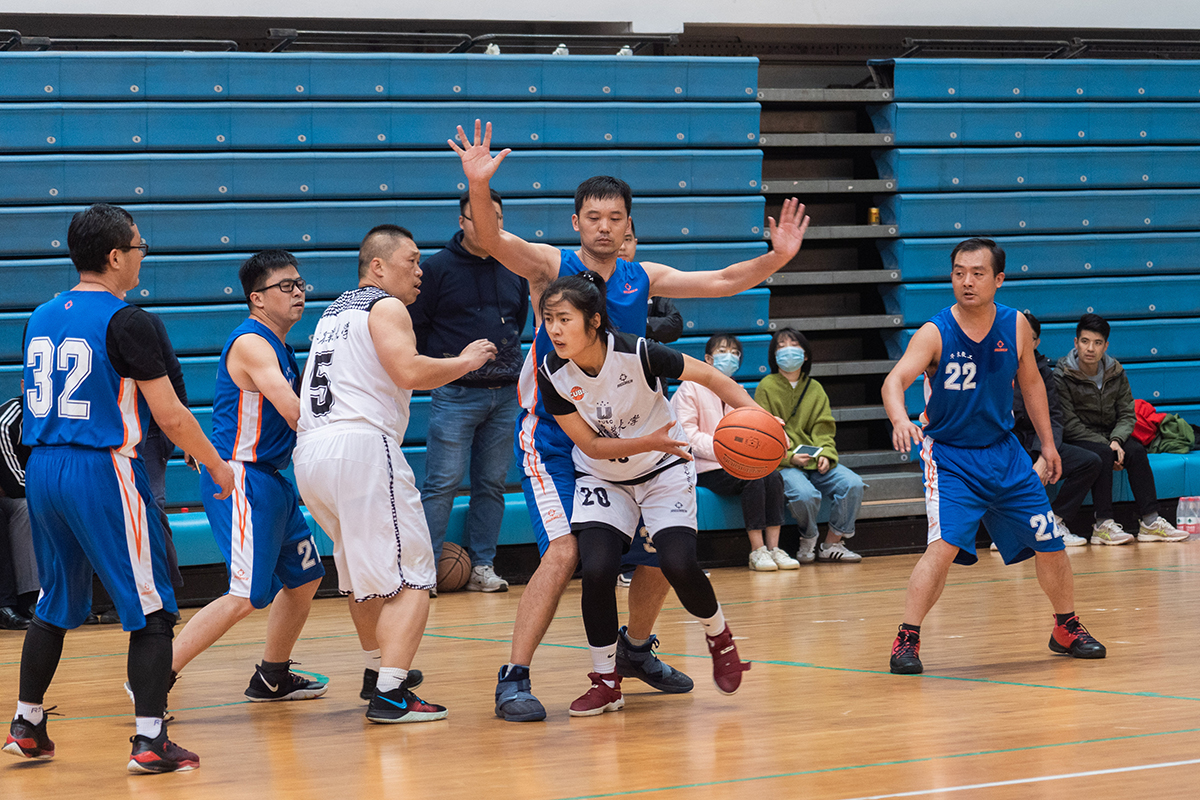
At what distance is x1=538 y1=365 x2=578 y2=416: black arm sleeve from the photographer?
12.9 feet

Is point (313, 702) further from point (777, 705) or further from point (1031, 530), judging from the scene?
point (1031, 530)

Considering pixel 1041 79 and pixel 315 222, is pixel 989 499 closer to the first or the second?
pixel 315 222

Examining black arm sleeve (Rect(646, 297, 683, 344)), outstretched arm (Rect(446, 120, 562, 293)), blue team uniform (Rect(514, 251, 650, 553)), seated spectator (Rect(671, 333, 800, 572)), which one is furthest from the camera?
seated spectator (Rect(671, 333, 800, 572))

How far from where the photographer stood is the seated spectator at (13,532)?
6.48 meters

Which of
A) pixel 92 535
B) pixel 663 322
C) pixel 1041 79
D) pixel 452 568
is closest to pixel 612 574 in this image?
pixel 92 535

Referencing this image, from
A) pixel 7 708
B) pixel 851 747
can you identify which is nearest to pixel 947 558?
pixel 851 747

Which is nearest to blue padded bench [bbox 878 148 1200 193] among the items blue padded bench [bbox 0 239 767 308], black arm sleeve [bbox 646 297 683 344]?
blue padded bench [bbox 0 239 767 308]

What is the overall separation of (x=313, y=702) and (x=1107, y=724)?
2585mm

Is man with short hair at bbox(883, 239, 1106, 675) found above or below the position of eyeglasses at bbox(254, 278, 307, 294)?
below

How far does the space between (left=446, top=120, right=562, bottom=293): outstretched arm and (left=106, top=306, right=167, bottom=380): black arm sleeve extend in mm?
971

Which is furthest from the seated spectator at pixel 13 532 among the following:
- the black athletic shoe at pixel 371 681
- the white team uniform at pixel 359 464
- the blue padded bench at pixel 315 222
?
the white team uniform at pixel 359 464

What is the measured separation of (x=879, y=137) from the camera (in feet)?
32.0

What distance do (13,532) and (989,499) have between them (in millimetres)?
4803

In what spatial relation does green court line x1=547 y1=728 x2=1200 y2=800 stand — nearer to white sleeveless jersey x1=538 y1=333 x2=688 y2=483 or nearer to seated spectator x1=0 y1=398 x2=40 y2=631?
white sleeveless jersey x1=538 y1=333 x2=688 y2=483
